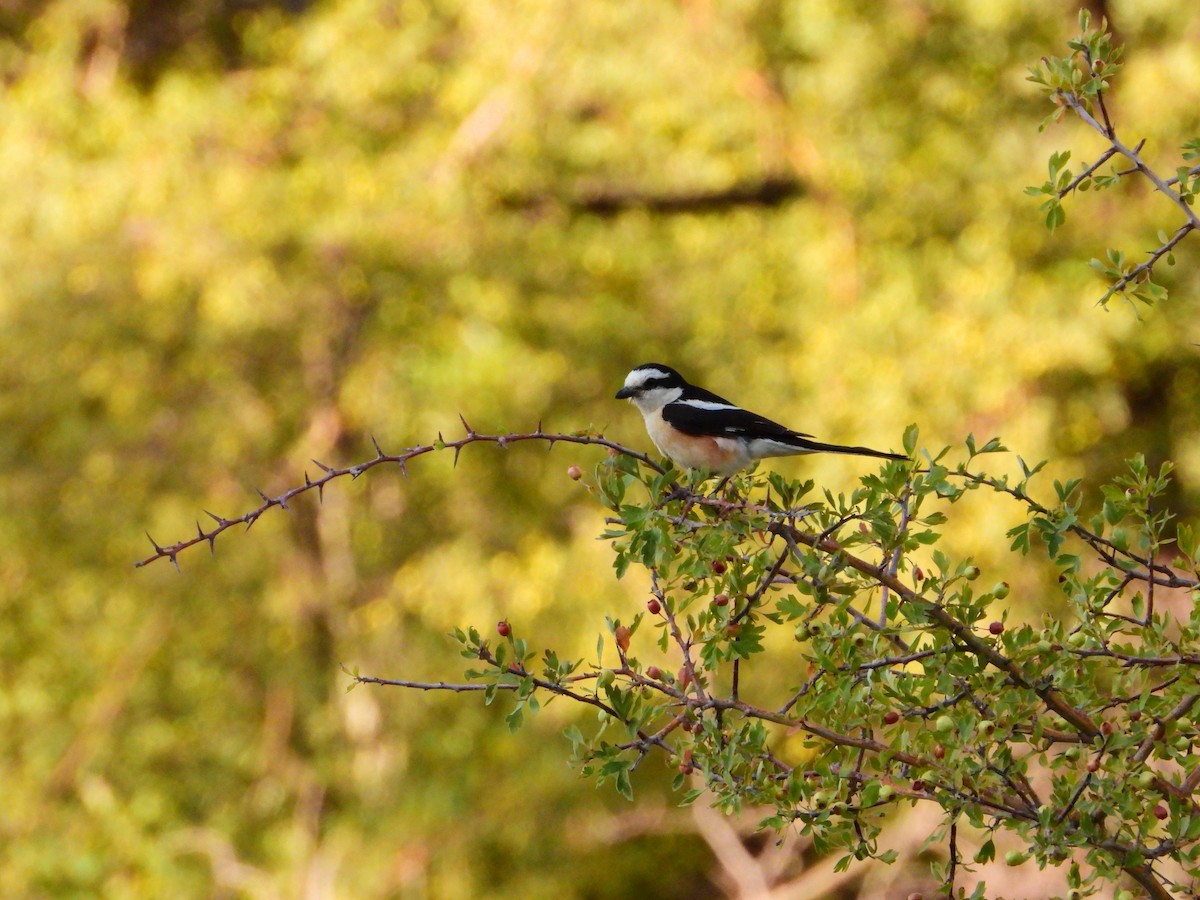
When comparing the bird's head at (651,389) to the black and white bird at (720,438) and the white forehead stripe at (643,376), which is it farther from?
the black and white bird at (720,438)

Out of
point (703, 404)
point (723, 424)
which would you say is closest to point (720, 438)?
point (723, 424)

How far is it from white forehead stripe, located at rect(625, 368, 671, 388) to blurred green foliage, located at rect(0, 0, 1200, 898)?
4164mm

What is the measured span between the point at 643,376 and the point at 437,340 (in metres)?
5.66

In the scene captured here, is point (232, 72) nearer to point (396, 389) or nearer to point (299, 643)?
point (396, 389)

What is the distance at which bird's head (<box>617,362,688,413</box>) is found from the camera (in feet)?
17.9

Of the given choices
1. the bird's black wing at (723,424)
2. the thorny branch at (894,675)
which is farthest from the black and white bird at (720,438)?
the thorny branch at (894,675)

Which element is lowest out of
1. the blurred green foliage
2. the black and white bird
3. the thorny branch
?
the thorny branch

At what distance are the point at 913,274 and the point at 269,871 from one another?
22.3ft

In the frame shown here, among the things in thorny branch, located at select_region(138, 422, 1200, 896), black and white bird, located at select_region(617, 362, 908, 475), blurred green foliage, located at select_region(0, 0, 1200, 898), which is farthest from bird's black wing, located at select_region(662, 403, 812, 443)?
blurred green foliage, located at select_region(0, 0, 1200, 898)

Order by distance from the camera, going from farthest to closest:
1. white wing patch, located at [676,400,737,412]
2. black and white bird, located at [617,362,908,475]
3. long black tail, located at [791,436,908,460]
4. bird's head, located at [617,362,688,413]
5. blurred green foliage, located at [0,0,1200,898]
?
blurred green foliage, located at [0,0,1200,898]
bird's head, located at [617,362,688,413]
white wing patch, located at [676,400,737,412]
black and white bird, located at [617,362,908,475]
long black tail, located at [791,436,908,460]

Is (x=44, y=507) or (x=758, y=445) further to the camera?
(x=44, y=507)

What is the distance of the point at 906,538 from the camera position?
2.75 meters

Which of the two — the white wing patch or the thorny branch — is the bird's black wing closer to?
the white wing patch

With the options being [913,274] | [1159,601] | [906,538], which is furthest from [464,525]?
[906,538]
